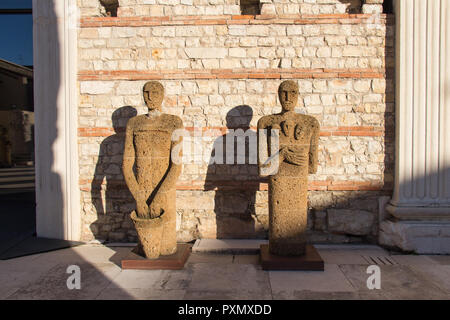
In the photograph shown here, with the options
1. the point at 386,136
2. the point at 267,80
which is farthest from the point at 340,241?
the point at 267,80

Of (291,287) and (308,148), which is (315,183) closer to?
(308,148)

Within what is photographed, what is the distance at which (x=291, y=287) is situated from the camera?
3.31m

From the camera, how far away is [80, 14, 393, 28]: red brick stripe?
4746 mm

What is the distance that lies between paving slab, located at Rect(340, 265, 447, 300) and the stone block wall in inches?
41.7

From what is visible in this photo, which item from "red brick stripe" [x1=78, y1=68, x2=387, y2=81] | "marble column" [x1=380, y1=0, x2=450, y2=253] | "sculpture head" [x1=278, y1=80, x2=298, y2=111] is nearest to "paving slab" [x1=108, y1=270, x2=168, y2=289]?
"sculpture head" [x1=278, y1=80, x2=298, y2=111]

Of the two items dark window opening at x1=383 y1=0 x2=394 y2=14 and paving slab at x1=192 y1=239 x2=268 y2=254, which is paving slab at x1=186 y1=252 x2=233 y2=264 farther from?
dark window opening at x1=383 y1=0 x2=394 y2=14

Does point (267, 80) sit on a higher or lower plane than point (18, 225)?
higher

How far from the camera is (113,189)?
4.99 m

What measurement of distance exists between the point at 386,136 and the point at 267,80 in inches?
83.2

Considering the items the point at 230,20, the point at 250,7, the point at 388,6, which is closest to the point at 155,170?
the point at 230,20

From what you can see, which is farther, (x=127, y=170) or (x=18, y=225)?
(x=18, y=225)

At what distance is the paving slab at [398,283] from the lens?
3.19 m

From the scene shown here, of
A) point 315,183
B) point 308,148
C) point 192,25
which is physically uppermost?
point 192,25

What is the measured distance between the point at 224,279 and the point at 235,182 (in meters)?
1.69
